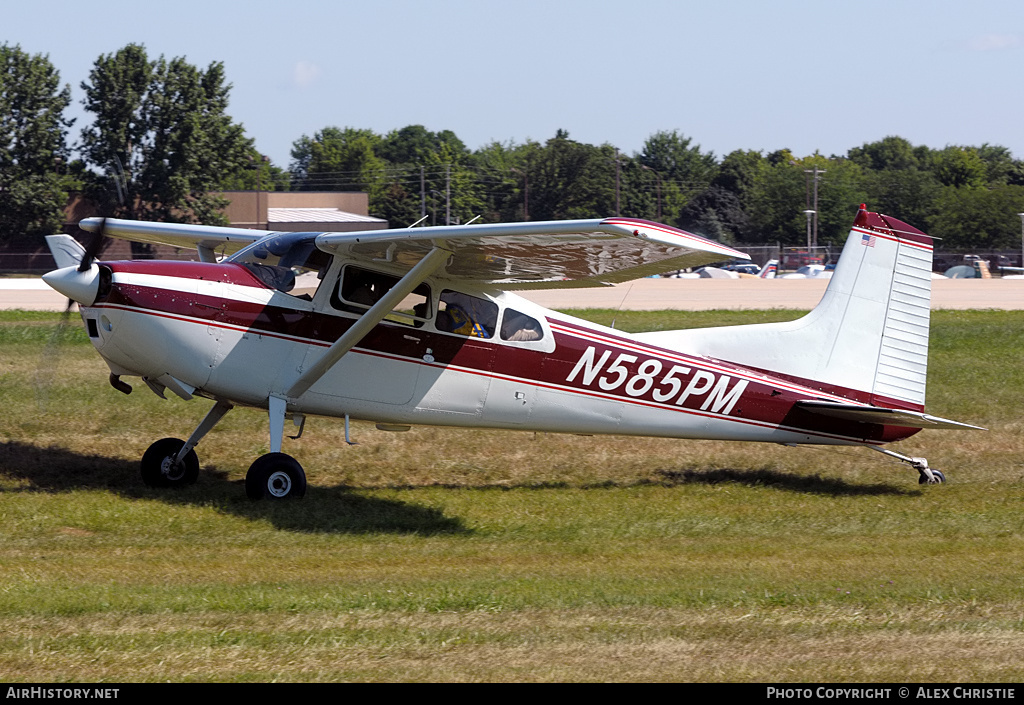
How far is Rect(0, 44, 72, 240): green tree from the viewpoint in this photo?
5681 centimetres

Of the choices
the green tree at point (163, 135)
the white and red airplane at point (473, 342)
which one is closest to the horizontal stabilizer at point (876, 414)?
the white and red airplane at point (473, 342)

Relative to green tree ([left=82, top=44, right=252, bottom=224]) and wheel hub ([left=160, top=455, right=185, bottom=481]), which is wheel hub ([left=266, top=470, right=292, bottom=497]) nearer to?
wheel hub ([left=160, top=455, right=185, bottom=481])

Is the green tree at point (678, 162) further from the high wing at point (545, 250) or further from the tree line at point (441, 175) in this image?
the high wing at point (545, 250)

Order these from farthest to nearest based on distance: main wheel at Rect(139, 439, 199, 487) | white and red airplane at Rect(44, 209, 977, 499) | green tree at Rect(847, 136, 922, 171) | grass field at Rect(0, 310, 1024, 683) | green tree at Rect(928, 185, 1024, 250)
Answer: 1. green tree at Rect(847, 136, 922, 171)
2. green tree at Rect(928, 185, 1024, 250)
3. main wheel at Rect(139, 439, 199, 487)
4. white and red airplane at Rect(44, 209, 977, 499)
5. grass field at Rect(0, 310, 1024, 683)

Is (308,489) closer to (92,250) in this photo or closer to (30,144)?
(92,250)

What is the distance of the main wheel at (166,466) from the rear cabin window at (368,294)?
237 centimetres

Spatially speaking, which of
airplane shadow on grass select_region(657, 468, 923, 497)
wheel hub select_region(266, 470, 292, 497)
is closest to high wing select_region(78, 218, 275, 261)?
wheel hub select_region(266, 470, 292, 497)

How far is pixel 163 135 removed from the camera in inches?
2398

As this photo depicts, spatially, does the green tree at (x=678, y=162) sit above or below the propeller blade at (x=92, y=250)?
above

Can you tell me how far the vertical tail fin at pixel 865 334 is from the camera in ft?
39.2

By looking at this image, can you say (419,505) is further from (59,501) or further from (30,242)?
(30,242)

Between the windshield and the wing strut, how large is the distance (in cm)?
66

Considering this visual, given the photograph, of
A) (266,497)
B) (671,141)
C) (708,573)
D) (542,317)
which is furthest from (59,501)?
(671,141)

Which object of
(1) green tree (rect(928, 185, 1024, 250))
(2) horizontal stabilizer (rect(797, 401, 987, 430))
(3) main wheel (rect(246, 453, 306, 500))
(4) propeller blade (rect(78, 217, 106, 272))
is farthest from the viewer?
(1) green tree (rect(928, 185, 1024, 250))
